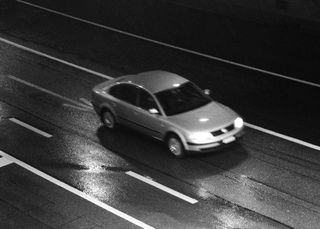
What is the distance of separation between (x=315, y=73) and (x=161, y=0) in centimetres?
1031

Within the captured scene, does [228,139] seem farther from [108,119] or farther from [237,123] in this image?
[108,119]

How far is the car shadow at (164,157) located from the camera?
1482cm

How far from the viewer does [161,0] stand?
28.8 m

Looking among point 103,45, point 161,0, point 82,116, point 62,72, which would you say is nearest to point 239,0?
point 161,0

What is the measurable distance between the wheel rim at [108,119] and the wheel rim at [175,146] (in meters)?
2.21

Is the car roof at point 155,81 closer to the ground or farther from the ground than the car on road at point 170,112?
farther from the ground

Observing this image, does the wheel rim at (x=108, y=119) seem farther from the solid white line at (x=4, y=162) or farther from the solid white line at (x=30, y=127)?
the solid white line at (x=4, y=162)

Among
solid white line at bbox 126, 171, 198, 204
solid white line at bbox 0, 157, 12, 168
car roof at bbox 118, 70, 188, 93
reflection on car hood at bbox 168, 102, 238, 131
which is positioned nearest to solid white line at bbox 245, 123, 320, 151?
reflection on car hood at bbox 168, 102, 238, 131

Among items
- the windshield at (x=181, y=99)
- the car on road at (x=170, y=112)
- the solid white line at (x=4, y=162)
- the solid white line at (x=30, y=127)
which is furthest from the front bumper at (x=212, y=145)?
the solid white line at (x=4, y=162)

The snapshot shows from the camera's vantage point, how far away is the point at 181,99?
15938 mm

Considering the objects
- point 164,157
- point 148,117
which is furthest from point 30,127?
point 164,157

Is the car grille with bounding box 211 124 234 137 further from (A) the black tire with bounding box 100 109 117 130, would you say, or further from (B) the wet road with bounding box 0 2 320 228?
(A) the black tire with bounding box 100 109 117 130

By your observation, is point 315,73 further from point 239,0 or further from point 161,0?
point 161,0

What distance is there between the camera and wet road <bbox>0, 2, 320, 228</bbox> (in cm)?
1327
